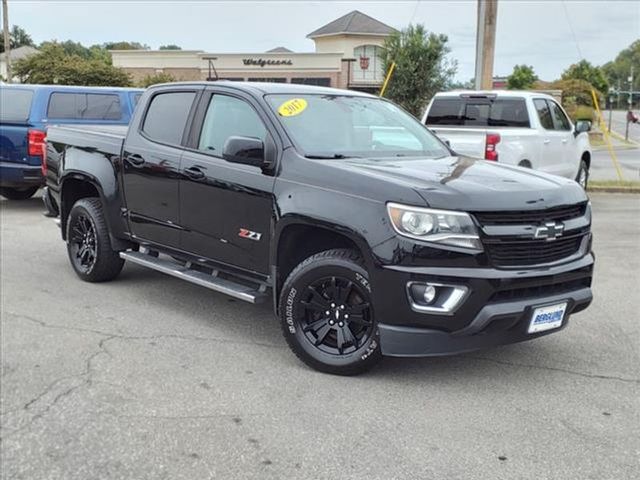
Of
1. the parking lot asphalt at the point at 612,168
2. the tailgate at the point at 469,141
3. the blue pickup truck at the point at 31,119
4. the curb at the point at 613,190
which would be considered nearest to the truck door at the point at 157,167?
the tailgate at the point at 469,141

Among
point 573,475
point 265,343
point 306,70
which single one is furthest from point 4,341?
point 306,70

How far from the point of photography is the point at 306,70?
63.1 metres

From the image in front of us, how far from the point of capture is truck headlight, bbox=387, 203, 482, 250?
3.99 meters

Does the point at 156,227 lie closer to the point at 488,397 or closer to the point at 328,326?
the point at 328,326

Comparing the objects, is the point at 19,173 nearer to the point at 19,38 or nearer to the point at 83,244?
the point at 83,244

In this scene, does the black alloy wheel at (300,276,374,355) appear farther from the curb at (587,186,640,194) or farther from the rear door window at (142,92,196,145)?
the curb at (587,186,640,194)

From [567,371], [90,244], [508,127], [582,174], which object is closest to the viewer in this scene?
[567,371]

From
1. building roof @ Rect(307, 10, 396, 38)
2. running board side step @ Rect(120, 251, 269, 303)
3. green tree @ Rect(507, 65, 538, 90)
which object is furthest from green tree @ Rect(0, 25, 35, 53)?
running board side step @ Rect(120, 251, 269, 303)

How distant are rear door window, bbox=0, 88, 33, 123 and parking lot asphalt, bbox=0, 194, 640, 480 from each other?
5788mm

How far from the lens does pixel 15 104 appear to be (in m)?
11.1

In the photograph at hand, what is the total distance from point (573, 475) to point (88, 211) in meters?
4.92

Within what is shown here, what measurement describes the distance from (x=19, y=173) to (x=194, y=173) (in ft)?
21.5

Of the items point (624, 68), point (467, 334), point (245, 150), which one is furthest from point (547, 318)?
point (624, 68)

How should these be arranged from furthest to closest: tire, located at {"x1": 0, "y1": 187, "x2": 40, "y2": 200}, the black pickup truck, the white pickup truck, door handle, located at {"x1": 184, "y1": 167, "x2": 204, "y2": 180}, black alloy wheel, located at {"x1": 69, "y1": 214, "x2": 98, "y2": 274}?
tire, located at {"x1": 0, "y1": 187, "x2": 40, "y2": 200} → the white pickup truck → black alloy wheel, located at {"x1": 69, "y1": 214, "x2": 98, "y2": 274} → door handle, located at {"x1": 184, "y1": 167, "x2": 204, "y2": 180} → the black pickup truck
